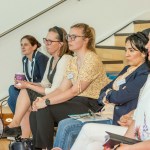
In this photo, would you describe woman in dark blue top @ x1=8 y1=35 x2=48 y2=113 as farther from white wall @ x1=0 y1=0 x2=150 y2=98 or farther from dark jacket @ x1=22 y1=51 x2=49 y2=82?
white wall @ x1=0 y1=0 x2=150 y2=98

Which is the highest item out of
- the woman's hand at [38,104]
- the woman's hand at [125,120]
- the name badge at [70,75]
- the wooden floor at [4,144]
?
the name badge at [70,75]

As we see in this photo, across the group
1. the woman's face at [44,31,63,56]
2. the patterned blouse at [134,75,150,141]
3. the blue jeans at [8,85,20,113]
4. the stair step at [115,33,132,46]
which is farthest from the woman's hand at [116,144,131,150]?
the stair step at [115,33,132,46]

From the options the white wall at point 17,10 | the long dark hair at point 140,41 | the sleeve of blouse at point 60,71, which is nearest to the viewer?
the long dark hair at point 140,41

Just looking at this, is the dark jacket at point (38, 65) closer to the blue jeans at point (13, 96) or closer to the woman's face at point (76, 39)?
the blue jeans at point (13, 96)

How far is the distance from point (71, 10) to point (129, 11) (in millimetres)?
712

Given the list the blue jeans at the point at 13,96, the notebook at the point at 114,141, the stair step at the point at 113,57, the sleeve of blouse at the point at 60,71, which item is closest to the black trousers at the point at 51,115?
the sleeve of blouse at the point at 60,71

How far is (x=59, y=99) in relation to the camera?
3.12 m

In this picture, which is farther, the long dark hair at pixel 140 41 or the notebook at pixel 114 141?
the long dark hair at pixel 140 41

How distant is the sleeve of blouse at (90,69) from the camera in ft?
10.1

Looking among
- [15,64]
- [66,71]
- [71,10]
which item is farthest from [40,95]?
[71,10]

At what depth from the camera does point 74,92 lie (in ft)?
10.3

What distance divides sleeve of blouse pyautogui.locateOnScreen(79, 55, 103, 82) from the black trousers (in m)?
0.18

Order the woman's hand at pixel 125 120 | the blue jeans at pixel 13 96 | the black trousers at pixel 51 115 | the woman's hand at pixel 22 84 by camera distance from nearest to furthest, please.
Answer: the woman's hand at pixel 125 120 < the black trousers at pixel 51 115 < the woman's hand at pixel 22 84 < the blue jeans at pixel 13 96

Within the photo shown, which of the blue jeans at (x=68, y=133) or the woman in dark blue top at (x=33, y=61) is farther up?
the woman in dark blue top at (x=33, y=61)
